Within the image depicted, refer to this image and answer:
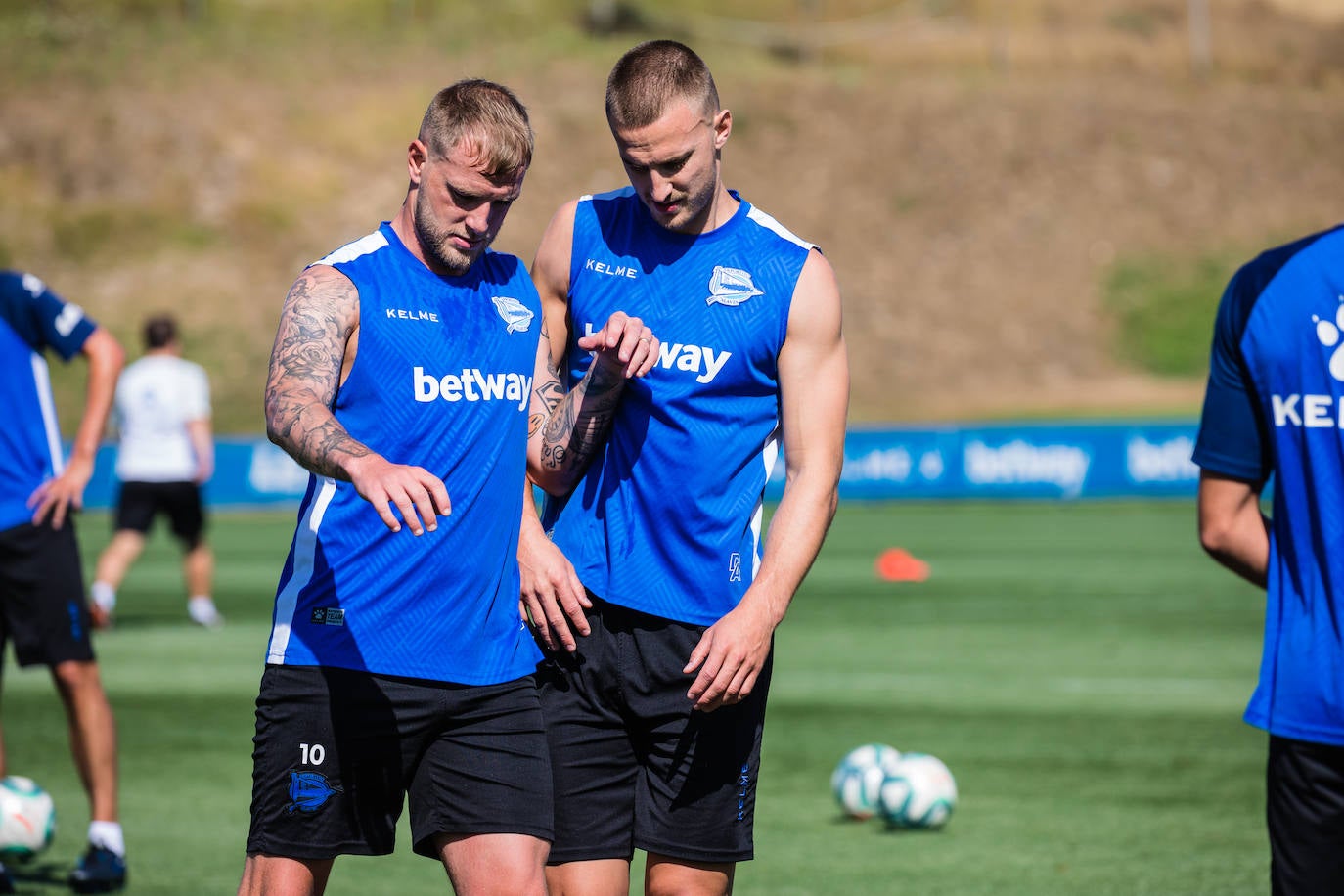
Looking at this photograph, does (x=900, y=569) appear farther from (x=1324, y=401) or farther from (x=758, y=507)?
(x=1324, y=401)

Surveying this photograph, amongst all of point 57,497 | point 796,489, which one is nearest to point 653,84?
point 796,489

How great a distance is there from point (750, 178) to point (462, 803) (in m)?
44.1

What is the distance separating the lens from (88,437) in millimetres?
7156

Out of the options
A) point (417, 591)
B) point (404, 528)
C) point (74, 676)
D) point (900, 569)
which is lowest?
point (74, 676)

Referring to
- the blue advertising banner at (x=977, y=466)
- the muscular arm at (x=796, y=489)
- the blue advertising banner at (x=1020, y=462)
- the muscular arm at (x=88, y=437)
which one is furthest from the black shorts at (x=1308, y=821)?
the blue advertising banner at (x=977, y=466)

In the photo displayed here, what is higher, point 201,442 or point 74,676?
point 201,442

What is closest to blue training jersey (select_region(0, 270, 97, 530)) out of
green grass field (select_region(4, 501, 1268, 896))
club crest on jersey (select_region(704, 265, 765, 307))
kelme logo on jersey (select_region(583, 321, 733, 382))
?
green grass field (select_region(4, 501, 1268, 896))

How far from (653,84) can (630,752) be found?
1.72m

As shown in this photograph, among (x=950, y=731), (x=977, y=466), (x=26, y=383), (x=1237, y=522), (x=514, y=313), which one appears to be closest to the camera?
(x=1237, y=522)

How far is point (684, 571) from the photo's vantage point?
4395 millimetres

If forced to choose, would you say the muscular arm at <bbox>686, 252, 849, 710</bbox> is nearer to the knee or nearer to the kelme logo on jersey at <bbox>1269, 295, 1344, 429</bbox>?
the kelme logo on jersey at <bbox>1269, 295, 1344, 429</bbox>

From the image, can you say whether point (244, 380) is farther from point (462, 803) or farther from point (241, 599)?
point (462, 803)

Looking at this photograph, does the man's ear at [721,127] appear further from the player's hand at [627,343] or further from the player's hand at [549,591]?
the player's hand at [549,591]

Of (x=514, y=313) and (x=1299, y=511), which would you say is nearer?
(x=1299, y=511)
